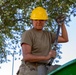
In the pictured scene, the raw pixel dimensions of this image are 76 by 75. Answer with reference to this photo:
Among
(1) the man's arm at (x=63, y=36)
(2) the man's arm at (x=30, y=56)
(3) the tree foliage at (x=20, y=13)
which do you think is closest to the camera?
(2) the man's arm at (x=30, y=56)

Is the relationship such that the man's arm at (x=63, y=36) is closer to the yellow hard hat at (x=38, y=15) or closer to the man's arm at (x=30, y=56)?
the yellow hard hat at (x=38, y=15)

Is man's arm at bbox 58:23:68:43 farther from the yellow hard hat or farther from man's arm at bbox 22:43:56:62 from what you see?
man's arm at bbox 22:43:56:62

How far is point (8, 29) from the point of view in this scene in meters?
13.4

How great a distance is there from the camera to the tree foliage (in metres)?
12.3

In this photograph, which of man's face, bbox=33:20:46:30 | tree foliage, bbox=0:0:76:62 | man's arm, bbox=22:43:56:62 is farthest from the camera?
tree foliage, bbox=0:0:76:62

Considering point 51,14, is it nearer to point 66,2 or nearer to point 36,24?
point 66,2

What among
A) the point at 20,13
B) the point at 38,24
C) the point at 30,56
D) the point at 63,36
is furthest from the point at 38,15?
the point at 20,13

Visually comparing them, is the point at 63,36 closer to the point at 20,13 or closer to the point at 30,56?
the point at 30,56

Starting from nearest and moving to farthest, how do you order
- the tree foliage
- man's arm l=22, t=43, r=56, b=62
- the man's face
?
man's arm l=22, t=43, r=56, b=62, the man's face, the tree foliage

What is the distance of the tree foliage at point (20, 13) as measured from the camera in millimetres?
12337

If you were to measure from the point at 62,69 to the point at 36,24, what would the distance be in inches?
57.8

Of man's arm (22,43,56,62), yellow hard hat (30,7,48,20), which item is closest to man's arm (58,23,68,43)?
yellow hard hat (30,7,48,20)

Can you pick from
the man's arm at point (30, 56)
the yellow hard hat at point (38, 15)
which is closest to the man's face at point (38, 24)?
the yellow hard hat at point (38, 15)

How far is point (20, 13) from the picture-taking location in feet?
44.6
